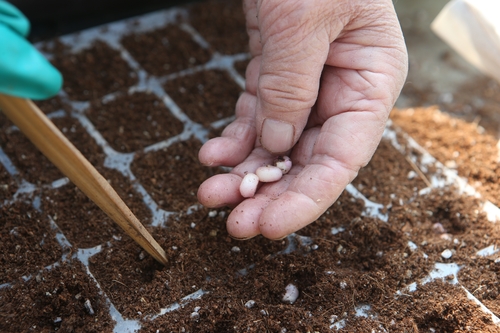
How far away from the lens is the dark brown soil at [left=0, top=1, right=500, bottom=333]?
1.07m

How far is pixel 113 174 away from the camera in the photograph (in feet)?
4.44

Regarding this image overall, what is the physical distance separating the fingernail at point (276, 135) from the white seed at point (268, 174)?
5cm

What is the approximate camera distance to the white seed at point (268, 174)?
3.72ft

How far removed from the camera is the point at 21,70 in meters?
0.74

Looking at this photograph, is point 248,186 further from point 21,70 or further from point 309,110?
point 21,70

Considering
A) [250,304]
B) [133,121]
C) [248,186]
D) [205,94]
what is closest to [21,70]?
[248,186]

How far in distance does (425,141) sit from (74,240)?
110 cm

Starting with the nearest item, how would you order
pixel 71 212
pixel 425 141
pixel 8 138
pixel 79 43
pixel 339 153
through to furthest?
1. pixel 339 153
2. pixel 71 212
3. pixel 8 138
4. pixel 425 141
5. pixel 79 43

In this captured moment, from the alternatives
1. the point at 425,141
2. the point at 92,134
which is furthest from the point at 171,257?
the point at 425,141

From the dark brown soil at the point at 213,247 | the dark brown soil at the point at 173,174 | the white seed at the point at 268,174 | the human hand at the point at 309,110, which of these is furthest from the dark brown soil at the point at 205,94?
the white seed at the point at 268,174

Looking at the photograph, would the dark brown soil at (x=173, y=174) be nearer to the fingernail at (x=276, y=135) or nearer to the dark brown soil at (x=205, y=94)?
the dark brown soil at (x=205, y=94)

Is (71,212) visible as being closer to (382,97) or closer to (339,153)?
(339,153)

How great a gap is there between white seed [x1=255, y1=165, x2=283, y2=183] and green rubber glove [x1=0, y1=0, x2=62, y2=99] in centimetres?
49

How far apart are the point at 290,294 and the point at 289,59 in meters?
0.51
